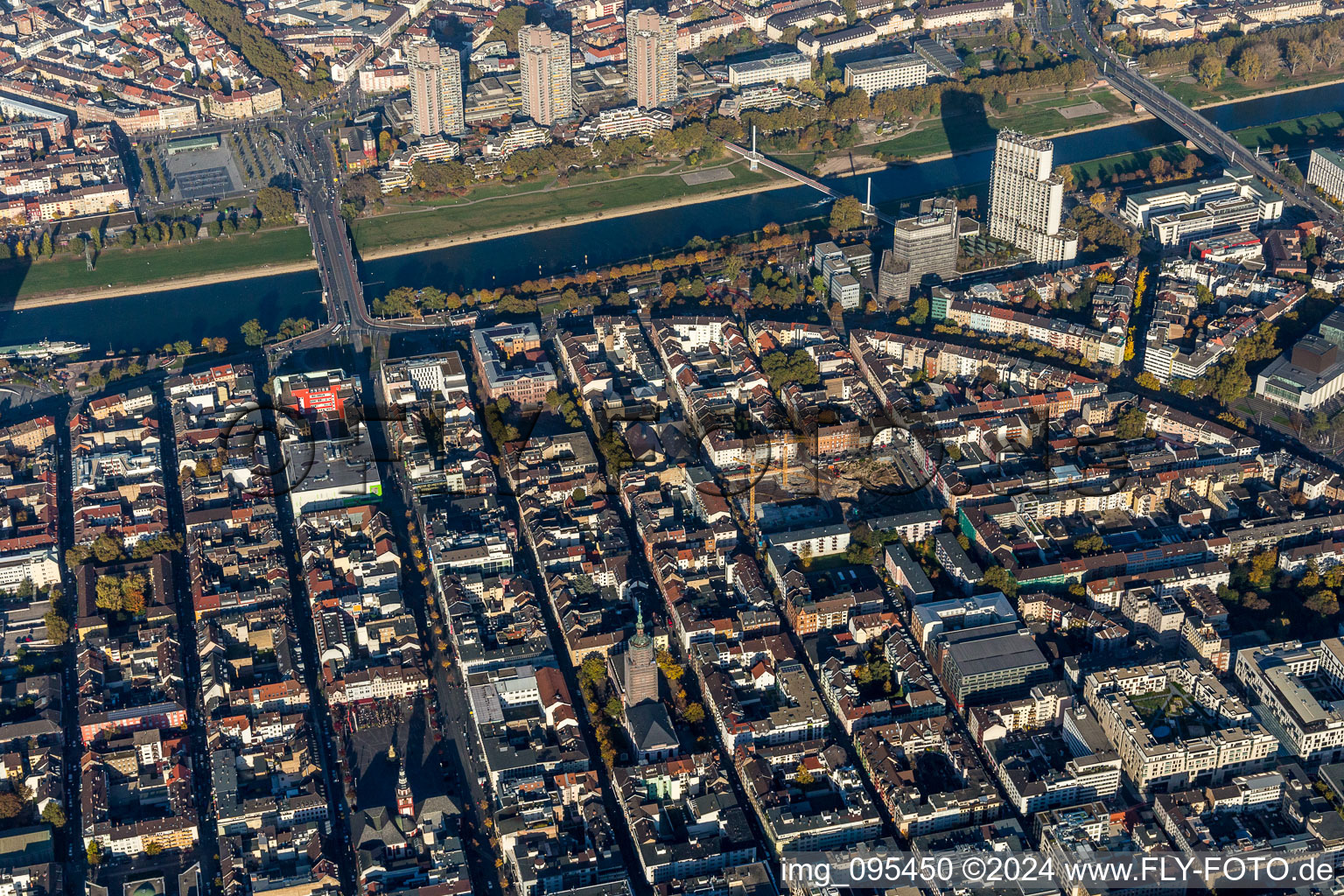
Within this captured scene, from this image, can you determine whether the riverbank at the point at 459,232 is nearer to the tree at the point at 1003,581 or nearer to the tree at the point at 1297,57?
the tree at the point at 1297,57

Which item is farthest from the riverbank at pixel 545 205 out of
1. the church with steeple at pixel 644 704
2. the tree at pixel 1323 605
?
the tree at pixel 1323 605

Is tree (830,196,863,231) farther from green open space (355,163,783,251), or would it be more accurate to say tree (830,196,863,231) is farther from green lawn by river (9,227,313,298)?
green lawn by river (9,227,313,298)

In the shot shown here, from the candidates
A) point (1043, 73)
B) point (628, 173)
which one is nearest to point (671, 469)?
point (628, 173)

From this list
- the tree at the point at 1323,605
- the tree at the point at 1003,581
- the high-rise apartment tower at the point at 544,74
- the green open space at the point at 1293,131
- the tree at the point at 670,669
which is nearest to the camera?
the tree at the point at 670,669

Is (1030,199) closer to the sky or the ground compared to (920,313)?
closer to the sky

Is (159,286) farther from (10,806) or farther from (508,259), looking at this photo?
(10,806)

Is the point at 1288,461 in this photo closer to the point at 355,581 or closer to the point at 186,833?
the point at 355,581

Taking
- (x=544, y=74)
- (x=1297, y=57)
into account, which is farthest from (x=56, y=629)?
(x=1297, y=57)
